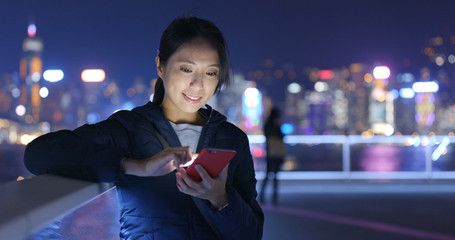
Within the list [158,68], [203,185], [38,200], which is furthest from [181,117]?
[38,200]

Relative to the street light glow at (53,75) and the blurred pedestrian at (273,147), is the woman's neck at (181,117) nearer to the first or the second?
the blurred pedestrian at (273,147)

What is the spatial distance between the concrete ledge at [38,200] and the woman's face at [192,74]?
0.48m

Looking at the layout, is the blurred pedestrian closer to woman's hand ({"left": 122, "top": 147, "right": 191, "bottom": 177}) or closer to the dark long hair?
the dark long hair

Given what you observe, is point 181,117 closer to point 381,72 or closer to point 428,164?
point 428,164

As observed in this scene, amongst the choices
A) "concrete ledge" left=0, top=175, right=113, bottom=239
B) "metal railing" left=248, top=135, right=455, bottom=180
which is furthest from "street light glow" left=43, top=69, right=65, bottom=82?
"concrete ledge" left=0, top=175, right=113, bottom=239

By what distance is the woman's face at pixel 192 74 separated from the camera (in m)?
1.42

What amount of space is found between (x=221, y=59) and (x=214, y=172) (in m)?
0.50

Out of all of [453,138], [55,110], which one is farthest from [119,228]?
[55,110]

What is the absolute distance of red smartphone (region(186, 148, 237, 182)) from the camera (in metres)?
0.98

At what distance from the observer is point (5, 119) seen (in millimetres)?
88875

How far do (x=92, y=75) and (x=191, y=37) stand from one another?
8131 millimetres

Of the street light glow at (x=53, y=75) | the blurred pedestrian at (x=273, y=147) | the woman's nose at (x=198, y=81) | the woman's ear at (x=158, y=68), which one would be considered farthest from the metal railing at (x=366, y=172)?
the woman's nose at (x=198, y=81)

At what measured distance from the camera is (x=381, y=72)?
31.7 ft

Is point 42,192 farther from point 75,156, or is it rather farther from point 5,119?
point 5,119
